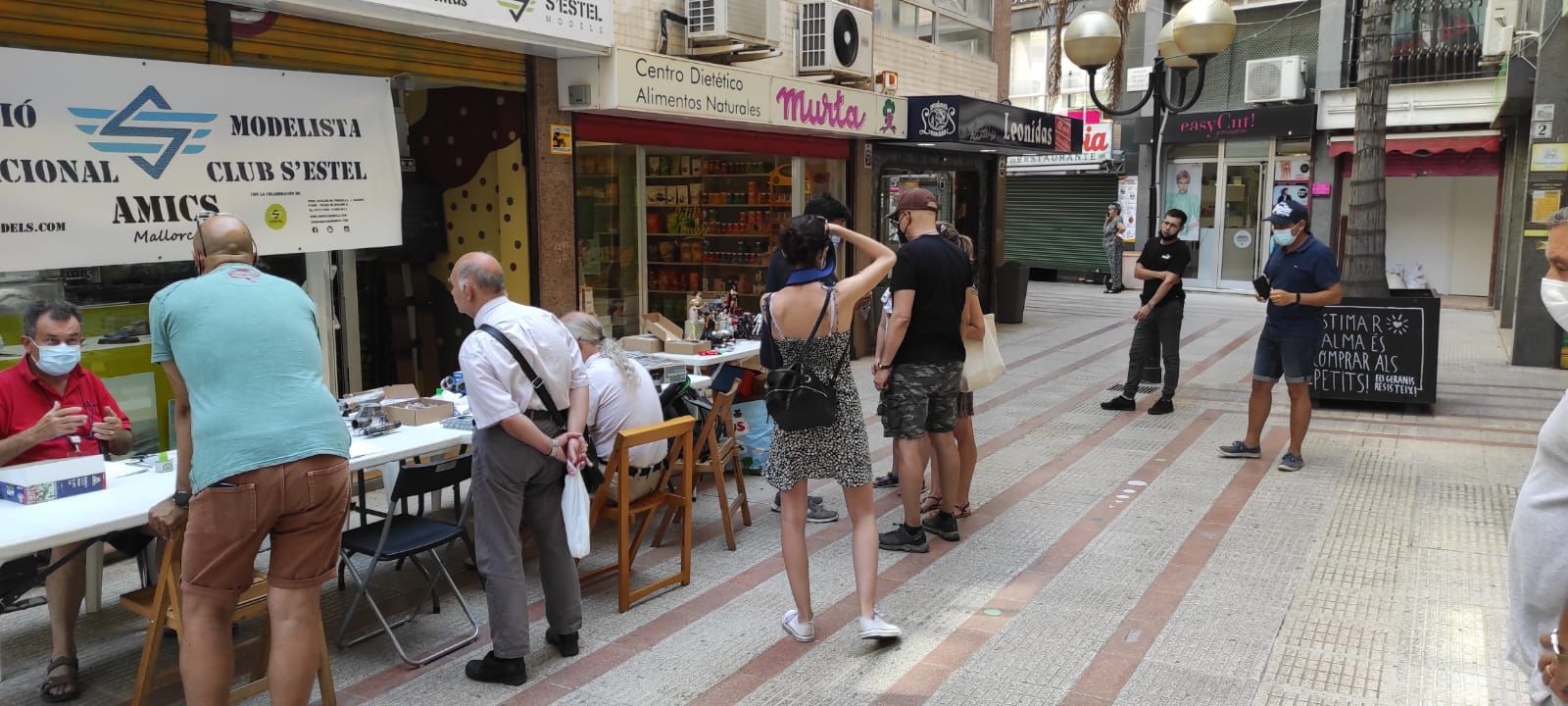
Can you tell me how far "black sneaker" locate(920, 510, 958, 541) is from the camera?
559 cm

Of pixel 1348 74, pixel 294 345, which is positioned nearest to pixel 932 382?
pixel 294 345

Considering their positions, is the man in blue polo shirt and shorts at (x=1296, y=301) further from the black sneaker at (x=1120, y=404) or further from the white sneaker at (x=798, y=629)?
the white sneaker at (x=798, y=629)

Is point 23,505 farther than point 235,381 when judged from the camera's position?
Yes

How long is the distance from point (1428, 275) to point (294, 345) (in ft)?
67.8

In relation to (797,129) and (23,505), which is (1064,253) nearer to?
(797,129)

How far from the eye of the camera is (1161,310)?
29.1ft

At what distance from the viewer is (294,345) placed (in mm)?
3145

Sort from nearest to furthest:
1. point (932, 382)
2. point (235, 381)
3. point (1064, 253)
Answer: point (235, 381), point (932, 382), point (1064, 253)

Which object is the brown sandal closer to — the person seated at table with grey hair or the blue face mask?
the blue face mask

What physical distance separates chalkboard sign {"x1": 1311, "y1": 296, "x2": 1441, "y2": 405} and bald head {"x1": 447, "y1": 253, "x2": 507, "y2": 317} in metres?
7.40

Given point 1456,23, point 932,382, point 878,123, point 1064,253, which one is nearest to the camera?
point 932,382

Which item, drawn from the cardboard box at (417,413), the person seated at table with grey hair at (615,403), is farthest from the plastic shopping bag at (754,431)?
the cardboard box at (417,413)

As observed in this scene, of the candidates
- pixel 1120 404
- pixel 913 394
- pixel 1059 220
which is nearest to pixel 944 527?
pixel 913 394

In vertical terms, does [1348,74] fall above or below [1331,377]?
above
